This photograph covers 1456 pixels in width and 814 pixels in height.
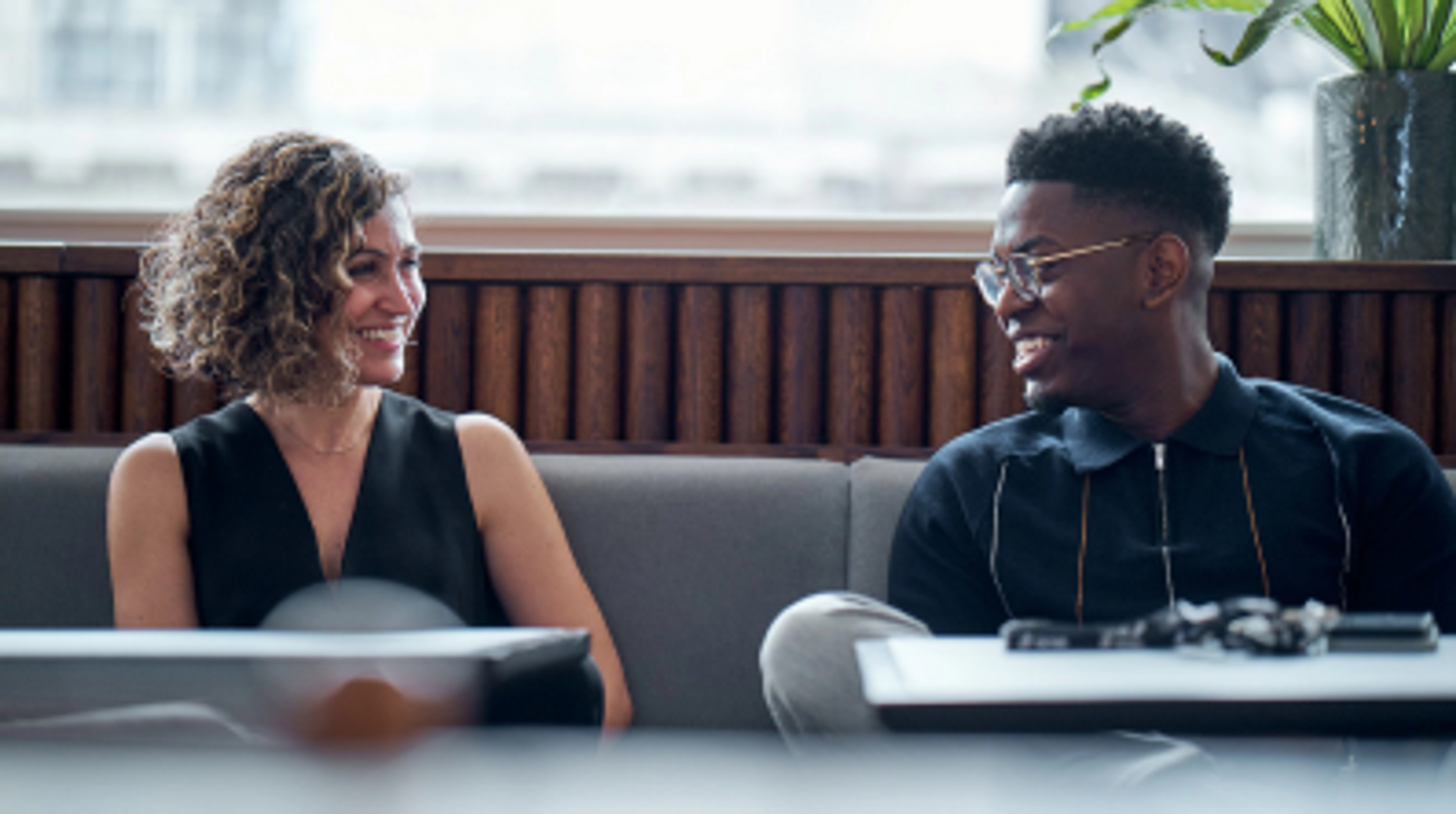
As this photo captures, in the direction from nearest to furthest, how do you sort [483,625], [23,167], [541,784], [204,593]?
[541,784], [204,593], [483,625], [23,167]

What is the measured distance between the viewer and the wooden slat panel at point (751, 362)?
176 cm

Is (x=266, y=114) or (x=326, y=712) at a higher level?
(x=266, y=114)

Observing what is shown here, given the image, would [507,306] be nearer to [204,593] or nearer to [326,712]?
[204,593]

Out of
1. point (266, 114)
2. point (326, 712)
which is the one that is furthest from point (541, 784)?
point (266, 114)

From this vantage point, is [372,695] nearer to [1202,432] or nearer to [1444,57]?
[1202,432]

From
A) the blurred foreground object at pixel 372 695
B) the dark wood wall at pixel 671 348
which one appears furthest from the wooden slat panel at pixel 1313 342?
the blurred foreground object at pixel 372 695

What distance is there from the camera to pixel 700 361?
1.76 m

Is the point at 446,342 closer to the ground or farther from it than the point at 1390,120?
closer to the ground

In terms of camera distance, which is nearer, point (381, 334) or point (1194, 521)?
point (1194, 521)

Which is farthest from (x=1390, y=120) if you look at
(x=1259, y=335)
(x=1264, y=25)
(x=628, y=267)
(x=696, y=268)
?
(x=628, y=267)

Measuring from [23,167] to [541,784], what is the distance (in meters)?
2.41

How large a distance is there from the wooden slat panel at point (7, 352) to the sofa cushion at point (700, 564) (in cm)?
96

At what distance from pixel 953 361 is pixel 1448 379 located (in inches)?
30.2

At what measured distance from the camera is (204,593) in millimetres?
1367
